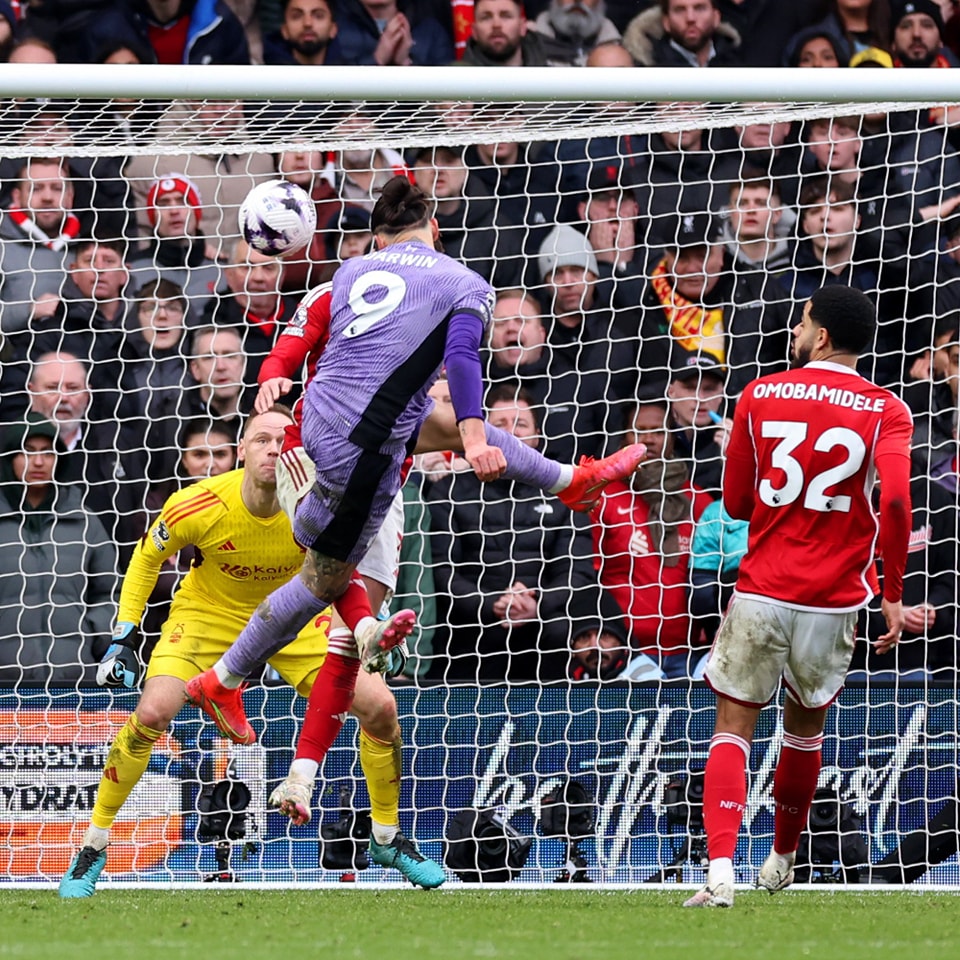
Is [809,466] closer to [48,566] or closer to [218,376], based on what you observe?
[218,376]

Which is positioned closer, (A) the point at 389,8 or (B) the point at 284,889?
(B) the point at 284,889

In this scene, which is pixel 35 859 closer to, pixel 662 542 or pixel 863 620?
pixel 662 542

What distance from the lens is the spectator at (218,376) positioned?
27.2ft

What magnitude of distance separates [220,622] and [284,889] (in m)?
1.16

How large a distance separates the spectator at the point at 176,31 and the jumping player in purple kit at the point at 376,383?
13.8ft

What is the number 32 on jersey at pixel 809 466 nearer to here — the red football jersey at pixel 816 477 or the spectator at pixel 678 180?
the red football jersey at pixel 816 477

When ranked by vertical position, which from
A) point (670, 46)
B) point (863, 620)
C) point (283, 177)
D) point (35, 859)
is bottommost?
point (35, 859)

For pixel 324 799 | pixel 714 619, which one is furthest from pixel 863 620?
pixel 324 799

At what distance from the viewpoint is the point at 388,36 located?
947cm

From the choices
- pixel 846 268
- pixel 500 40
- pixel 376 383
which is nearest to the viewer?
pixel 376 383

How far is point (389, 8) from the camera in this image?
953 cm

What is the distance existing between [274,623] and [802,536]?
1.79m

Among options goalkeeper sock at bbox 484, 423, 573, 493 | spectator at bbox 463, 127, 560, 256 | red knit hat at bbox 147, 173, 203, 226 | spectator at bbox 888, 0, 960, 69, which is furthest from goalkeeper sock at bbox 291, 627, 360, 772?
spectator at bbox 888, 0, 960, 69

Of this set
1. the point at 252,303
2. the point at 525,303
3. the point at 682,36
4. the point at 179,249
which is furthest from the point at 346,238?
the point at 682,36
